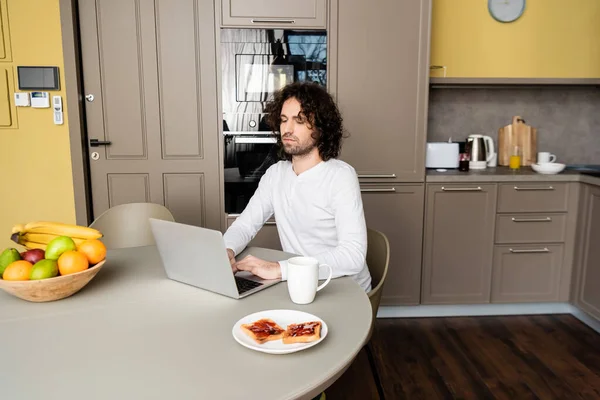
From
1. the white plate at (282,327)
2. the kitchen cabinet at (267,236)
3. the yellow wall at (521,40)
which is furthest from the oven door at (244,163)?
the white plate at (282,327)

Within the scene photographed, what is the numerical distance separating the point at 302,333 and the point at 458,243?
7.40 ft

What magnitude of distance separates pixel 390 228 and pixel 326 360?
2.12 metres

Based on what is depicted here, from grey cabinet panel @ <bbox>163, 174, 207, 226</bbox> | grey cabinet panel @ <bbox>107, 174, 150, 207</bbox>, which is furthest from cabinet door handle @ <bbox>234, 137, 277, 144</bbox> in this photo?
grey cabinet panel @ <bbox>107, 174, 150, 207</bbox>

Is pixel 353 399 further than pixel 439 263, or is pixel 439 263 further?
pixel 439 263

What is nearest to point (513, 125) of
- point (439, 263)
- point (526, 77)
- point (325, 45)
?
point (526, 77)

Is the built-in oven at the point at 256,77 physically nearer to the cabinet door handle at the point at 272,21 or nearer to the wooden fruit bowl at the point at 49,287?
the cabinet door handle at the point at 272,21

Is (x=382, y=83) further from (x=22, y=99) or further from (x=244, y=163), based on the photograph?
(x=22, y=99)

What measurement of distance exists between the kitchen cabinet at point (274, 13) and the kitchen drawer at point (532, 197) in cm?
151

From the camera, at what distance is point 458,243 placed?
118 inches

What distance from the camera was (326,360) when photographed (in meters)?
0.92

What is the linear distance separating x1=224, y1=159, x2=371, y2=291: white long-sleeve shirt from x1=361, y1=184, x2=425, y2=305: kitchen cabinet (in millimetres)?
1130

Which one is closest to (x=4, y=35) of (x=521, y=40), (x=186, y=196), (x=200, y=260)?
(x=186, y=196)

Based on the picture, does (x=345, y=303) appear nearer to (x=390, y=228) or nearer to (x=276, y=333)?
(x=276, y=333)

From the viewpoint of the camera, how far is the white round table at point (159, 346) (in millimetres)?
823
